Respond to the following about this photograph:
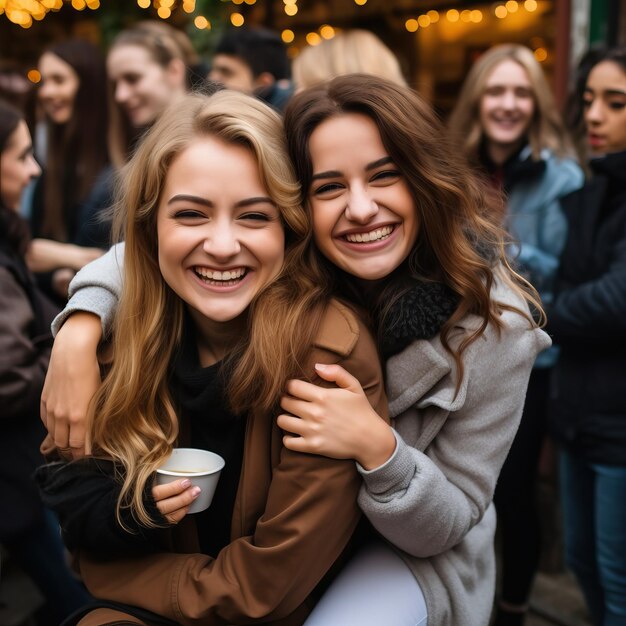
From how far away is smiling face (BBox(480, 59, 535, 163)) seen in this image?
10.8 ft

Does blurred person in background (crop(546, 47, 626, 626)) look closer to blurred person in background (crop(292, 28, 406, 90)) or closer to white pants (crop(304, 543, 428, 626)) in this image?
blurred person in background (crop(292, 28, 406, 90))

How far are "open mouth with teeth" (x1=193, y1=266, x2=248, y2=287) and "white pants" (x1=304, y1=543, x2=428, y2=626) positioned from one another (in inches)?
29.5

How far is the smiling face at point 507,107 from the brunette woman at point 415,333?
1.47 meters

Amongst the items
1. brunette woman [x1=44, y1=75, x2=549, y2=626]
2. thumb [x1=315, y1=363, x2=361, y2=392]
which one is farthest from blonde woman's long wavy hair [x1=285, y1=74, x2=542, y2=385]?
thumb [x1=315, y1=363, x2=361, y2=392]

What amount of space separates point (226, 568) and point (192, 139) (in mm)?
972

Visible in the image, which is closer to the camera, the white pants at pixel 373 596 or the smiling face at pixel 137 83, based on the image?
the white pants at pixel 373 596

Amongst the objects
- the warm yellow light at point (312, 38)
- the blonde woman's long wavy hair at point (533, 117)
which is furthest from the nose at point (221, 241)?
the warm yellow light at point (312, 38)

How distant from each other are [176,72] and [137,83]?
0.27 metres

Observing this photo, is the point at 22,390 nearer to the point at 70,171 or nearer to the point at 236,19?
the point at 70,171

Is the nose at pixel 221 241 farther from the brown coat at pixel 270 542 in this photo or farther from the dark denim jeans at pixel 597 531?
the dark denim jeans at pixel 597 531

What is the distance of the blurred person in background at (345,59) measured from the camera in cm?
325

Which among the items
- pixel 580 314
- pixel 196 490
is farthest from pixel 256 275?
pixel 580 314

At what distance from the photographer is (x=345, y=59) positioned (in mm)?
3270

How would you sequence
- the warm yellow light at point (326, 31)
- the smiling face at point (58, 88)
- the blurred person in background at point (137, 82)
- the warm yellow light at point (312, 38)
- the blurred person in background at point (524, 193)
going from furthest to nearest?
the warm yellow light at point (312, 38) → the warm yellow light at point (326, 31) → the smiling face at point (58, 88) → the blurred person in background at point (137, 82) → the blurred person in background at point (524, 193)
